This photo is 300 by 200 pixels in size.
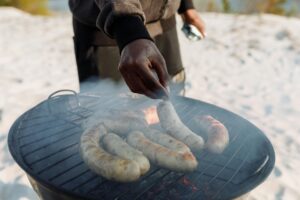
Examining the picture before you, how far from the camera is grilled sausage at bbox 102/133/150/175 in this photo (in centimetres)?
163

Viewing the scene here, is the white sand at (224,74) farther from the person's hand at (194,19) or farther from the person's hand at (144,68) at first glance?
the person's hand at (144,68)

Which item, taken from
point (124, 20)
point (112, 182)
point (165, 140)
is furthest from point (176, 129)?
point (124, 20)

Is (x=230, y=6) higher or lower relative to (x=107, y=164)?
lower

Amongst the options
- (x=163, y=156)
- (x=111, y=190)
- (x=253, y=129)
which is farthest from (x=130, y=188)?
(x=253, y=129)

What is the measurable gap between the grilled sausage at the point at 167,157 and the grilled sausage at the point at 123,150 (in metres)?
0.05

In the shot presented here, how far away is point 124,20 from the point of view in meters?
1.72

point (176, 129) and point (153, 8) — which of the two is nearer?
point (176, 129)

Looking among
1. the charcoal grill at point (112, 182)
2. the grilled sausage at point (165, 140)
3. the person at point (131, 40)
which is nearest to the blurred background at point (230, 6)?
the person at point (131, 40)

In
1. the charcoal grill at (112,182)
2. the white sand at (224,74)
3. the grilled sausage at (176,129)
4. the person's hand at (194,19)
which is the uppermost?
the person's hand at (194,19)

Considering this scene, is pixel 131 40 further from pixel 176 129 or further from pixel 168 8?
pixel 168 8

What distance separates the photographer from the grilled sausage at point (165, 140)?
171 cm

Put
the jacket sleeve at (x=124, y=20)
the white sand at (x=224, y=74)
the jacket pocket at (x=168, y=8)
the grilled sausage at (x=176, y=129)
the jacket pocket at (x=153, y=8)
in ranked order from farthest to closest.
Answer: the white sand at (x=224, y=74)
the jacket pocket at (x=168, y=8)
the jacket pocket at (x=153, y=8)
the grilled sausage at (x=176, y=129)
the jacket sleeve at (x=124, y=20)

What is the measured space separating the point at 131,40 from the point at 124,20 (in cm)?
12

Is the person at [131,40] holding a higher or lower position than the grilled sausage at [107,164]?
higher
